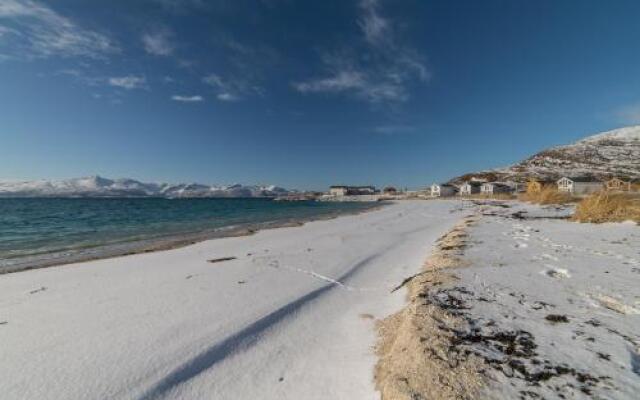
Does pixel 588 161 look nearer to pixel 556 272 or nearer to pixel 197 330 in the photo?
pixel 556 272

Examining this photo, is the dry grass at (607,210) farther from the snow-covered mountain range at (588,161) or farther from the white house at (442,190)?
the snow-covered mountain range at (588,161)

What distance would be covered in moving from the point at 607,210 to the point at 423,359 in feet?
43.4

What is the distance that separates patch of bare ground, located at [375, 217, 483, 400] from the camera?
89.4 inches

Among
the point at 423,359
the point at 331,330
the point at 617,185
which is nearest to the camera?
the point at 423,359

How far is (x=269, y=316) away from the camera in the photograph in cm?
438

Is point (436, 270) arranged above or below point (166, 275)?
above

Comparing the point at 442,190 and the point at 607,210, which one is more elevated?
the point at 607,210

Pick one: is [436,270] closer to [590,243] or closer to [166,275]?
[590,243]

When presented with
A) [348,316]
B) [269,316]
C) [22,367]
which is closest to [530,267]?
[348,316]

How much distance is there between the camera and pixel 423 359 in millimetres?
2611

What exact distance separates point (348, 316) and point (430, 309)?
4.19 feet

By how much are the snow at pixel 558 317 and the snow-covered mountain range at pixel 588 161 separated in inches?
4256

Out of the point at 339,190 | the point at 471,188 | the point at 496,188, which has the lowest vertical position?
the point at 339,190

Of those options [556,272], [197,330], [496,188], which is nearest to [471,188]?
[496,188]
